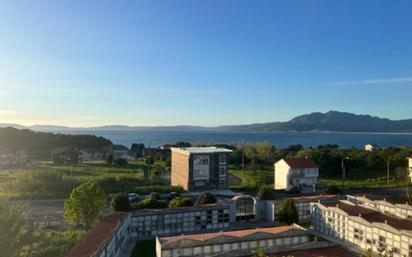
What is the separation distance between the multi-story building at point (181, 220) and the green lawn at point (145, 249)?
4.27 ft

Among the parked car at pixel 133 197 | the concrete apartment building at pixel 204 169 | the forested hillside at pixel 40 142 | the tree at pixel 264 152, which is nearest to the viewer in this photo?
the parked car at pixel 133 197

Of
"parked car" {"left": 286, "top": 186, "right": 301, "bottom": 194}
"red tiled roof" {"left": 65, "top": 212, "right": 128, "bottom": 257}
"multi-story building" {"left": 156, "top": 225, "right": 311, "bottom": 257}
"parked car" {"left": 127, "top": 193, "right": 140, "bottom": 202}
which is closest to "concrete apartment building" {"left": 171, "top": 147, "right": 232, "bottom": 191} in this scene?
"parked car" {"left": 127, "top": 193, "right": 140, "bottom": 202}

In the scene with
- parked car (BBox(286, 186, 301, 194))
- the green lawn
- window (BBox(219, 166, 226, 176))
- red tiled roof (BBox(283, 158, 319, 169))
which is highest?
red tiled roof (BBox(283, 158, 319, 169))

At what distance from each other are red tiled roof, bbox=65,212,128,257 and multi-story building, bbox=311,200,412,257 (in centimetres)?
1563

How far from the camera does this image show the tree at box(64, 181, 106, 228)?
26.8 m

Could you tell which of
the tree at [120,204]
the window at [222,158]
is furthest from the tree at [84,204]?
the window at [222,158]

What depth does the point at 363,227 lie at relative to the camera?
25.7m

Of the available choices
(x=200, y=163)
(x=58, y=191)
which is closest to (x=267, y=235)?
(x=200, y=163)

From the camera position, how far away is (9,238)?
12.6 metres

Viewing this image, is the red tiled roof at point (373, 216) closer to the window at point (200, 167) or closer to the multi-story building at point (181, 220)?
the multi-story building at point (181, 220)

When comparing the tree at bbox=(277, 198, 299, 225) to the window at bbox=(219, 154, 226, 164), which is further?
the window at bbox=(219, 154, 226, 164)

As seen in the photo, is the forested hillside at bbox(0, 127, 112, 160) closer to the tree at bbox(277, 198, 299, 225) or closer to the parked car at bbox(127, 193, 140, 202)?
the parked car at bbox(127, 193, 140, 202)

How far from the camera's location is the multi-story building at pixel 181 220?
28.8 m

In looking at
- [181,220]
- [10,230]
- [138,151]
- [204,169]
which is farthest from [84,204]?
[138,151]
